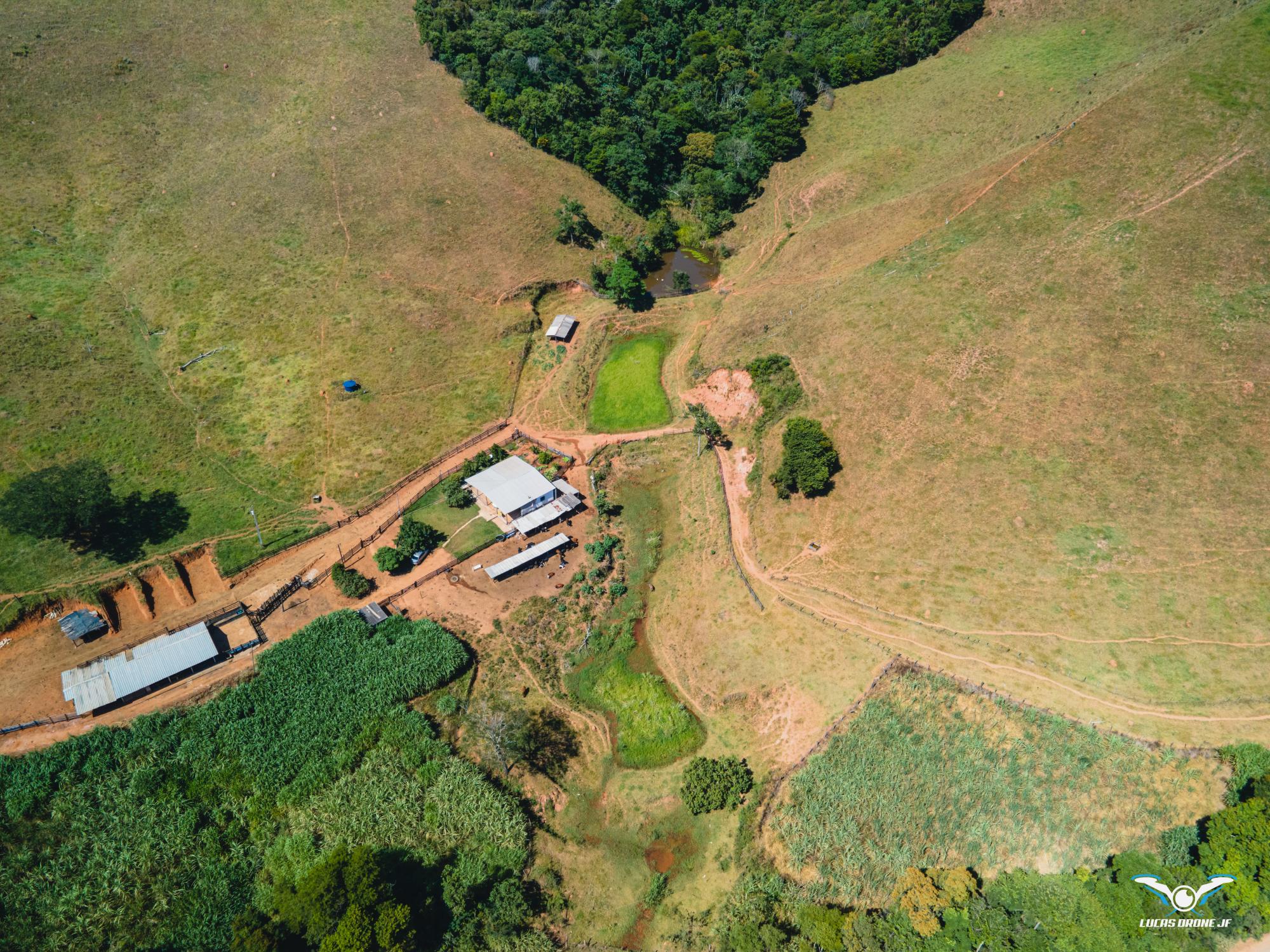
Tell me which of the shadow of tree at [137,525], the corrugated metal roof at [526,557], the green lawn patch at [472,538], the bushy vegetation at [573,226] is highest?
the bushy vegetation at [573,226]

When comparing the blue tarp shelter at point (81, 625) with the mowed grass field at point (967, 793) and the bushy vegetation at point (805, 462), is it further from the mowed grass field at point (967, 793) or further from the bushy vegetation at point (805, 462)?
the bushy vegetation at point (805, 462)

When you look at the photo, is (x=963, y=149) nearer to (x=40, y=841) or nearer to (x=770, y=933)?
(x=770, y=933)

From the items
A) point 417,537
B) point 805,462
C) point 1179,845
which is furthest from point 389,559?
point 1179,845

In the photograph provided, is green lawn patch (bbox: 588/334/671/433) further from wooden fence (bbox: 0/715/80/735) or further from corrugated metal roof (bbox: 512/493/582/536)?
wooden fence (bbox: 0/715/80/735)

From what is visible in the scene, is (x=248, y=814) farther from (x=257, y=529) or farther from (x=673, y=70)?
(x=673, y=70)

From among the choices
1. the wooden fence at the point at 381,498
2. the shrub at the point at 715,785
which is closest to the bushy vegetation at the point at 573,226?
the wooden fence at the point at 381,498

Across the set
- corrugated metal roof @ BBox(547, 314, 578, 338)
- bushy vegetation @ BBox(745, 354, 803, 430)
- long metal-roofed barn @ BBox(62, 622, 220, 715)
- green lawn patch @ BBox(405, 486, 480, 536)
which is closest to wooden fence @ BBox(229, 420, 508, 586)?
green lawn patch @ BBox(405, 486, 480, 536)
